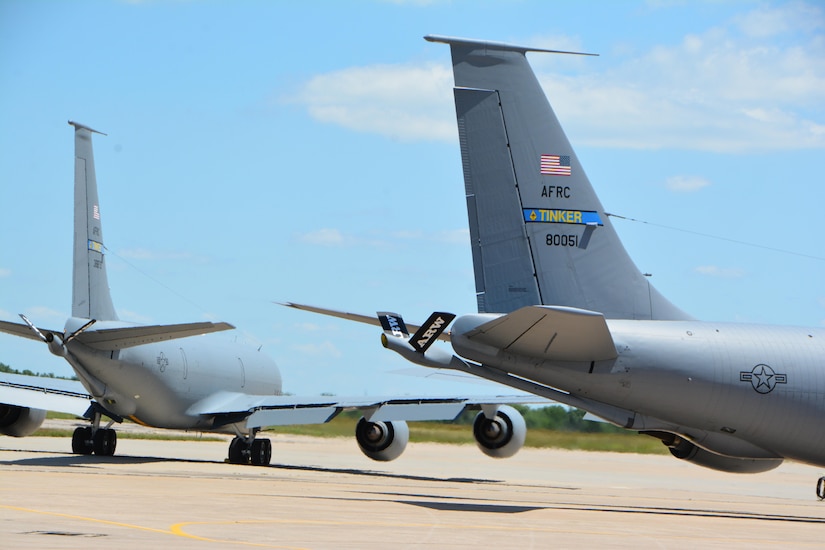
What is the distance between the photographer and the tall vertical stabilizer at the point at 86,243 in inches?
1152

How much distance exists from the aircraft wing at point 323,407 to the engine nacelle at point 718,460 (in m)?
9.35

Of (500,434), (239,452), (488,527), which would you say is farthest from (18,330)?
(488,527)

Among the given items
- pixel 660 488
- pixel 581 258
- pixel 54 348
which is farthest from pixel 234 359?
pixel 581 258

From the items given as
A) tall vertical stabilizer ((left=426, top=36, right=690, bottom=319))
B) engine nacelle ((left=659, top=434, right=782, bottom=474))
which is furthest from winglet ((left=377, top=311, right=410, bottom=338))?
engine nacelle ((left=659, top=434, right=782, bottom=474))

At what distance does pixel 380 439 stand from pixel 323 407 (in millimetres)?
1947

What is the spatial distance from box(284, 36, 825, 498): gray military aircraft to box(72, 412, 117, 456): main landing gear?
16.7 metres

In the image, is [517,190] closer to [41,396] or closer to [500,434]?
[500,434]

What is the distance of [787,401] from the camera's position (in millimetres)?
19938

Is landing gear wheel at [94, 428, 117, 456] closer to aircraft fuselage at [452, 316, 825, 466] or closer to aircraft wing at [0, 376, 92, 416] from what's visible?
aircraft wing at [0, 376, 92, 416]

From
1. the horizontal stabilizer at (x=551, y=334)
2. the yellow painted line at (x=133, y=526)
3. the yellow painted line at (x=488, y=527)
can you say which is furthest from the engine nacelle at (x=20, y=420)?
the yellow painted line at (x=488, y=527)

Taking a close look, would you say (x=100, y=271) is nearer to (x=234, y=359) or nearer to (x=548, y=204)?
(x=234, y=359)

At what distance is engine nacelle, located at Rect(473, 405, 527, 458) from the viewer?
31438 mm

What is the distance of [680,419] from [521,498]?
4.58 meters

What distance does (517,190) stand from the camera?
1930 centimetres
